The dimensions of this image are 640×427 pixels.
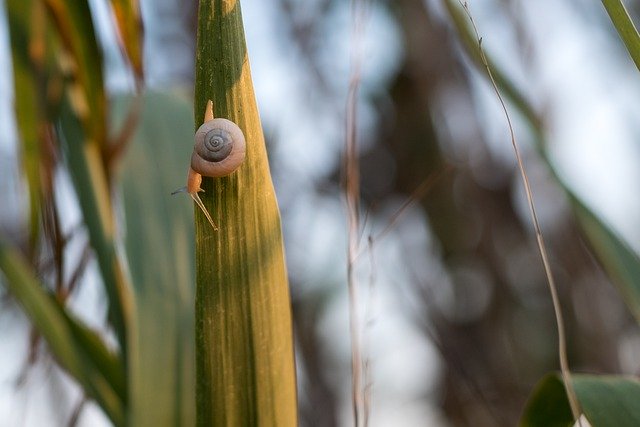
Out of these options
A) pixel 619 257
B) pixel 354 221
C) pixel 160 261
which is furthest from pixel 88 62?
pixel 619 257

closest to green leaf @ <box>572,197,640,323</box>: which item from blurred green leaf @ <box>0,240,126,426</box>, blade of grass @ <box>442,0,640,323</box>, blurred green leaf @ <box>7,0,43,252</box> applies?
blade of grass @ <box>442,0,640,323</box>

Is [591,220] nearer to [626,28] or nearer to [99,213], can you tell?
[626,28]

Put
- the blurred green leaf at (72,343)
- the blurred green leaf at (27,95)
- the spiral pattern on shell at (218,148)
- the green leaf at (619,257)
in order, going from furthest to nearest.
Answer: the blurred green leaf at (27,95) → the blurred green leaf at (72,343) → the green leaf at (619,257) → the spiral pattern on shell at (218,148)

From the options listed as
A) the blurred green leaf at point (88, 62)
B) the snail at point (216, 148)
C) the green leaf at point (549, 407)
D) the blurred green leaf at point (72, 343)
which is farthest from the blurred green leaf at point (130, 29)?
the green leaf at point (549, 407)

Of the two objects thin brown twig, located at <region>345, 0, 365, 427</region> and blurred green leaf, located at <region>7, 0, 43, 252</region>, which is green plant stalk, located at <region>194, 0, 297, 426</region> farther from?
blurred green leaf, located at <region>7, 0, 43, 252</region>

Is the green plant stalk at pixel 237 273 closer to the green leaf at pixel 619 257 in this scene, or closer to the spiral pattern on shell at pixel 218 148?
the spiral pattern on shell at pixel 218 148

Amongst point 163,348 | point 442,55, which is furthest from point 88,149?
point 442,55
